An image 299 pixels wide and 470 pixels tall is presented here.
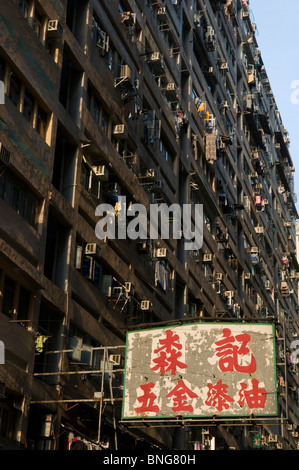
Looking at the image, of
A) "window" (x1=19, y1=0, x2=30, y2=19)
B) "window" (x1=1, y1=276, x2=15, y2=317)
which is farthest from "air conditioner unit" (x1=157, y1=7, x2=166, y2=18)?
"window" (x1=1, y1=276, x2=15, y2=317)

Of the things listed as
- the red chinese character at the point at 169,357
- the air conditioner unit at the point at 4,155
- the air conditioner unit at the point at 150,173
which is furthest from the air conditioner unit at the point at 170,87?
the red chinese character at the point at 169,357

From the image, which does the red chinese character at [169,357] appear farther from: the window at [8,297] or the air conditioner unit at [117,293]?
the air conditioner unit at [117,293]

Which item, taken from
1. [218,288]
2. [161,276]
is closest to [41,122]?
[161,276]

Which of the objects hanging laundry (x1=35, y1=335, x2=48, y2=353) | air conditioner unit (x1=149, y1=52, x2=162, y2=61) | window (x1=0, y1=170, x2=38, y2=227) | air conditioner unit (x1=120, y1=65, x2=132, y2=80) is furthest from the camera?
air conditioner unit (x1=149, y1=52, x2=162, y2=61)

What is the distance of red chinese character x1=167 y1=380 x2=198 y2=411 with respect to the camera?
1738 centimetres

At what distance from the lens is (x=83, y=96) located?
77.8 feet

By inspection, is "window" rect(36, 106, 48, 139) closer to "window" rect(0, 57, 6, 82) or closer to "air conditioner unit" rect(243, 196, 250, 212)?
"window" rect(0, 57, 6, 82)

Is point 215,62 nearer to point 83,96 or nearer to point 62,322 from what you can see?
point 83,96

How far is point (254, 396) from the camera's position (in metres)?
17.1

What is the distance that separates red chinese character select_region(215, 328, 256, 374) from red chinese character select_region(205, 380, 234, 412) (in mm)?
419

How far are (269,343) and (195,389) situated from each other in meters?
2.02

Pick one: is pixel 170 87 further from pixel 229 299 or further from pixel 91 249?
pixel 91 249
